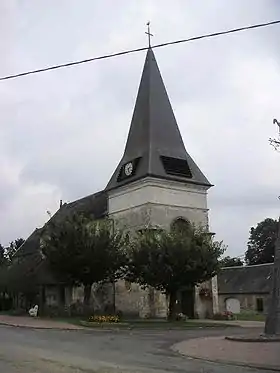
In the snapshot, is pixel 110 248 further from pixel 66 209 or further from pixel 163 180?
pixel 66 209

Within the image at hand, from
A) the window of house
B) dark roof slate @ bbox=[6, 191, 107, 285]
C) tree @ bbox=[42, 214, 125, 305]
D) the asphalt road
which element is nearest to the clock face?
dark roof slate @ bbox=[6, 191, 107, 285]

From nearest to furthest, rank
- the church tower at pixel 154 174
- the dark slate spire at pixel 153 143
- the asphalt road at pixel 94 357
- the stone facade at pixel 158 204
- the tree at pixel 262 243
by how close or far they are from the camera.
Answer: the asphalt road at pixel 94 357 → the stone facade at pixel 158 204 → the church tower at pixel 154 174 → the dark slate spire at pixel 153 143 → the tree at pixel 262 243

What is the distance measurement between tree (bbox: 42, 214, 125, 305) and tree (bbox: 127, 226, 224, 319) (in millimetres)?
1893

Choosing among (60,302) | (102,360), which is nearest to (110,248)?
(60,302)

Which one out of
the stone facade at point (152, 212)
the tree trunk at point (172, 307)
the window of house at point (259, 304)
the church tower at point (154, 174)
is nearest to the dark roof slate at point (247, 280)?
the window of house at point (259, 304)

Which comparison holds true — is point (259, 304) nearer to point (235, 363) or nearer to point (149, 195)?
point (149, 195)

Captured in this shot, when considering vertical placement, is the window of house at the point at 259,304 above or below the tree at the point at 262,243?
below

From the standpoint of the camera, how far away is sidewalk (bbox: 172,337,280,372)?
13.7 metres

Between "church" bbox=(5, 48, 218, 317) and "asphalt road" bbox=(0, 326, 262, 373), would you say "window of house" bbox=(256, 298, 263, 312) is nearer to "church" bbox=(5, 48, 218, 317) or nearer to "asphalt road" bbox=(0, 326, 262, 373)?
"church" bbox=(5, 48, 218, 317)

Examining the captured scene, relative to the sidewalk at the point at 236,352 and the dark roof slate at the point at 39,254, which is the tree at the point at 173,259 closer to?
the dark roof slate at the point at 39,254

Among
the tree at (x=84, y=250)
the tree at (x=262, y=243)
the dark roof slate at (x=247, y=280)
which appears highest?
the tree at (x=262, y=243)

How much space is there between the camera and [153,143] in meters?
42.6

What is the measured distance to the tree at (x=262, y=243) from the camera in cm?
7956

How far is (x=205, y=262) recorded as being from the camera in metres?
32.8
